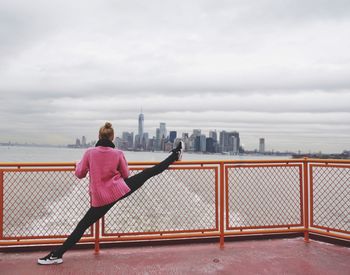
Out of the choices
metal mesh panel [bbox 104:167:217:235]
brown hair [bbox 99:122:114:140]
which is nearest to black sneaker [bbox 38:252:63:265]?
brown hair [bbox 99:122:114:140]

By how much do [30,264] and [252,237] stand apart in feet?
11.4

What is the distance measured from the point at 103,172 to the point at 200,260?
188 centimetres

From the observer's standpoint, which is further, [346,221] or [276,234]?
[346,221]

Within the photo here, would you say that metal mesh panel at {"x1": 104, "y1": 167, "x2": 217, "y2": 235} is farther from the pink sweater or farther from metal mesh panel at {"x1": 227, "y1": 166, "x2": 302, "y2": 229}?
the pink sweater

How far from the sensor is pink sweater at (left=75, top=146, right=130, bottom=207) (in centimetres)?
434

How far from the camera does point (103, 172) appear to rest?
4.34 metres

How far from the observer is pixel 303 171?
5758mm

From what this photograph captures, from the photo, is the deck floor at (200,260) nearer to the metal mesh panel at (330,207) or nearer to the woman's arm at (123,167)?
the metal mesh panel at (330,207)

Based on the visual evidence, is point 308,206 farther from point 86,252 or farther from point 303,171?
point 86,252

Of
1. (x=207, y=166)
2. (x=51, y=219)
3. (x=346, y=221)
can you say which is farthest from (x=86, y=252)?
(x=346, y=221)

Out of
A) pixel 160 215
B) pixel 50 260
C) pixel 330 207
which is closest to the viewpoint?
pixel 50 260

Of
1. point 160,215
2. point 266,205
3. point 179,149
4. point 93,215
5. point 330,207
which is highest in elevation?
point 179,149

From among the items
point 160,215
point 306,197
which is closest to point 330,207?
point 160,215

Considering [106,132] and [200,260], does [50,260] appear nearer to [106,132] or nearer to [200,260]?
[106,132]
